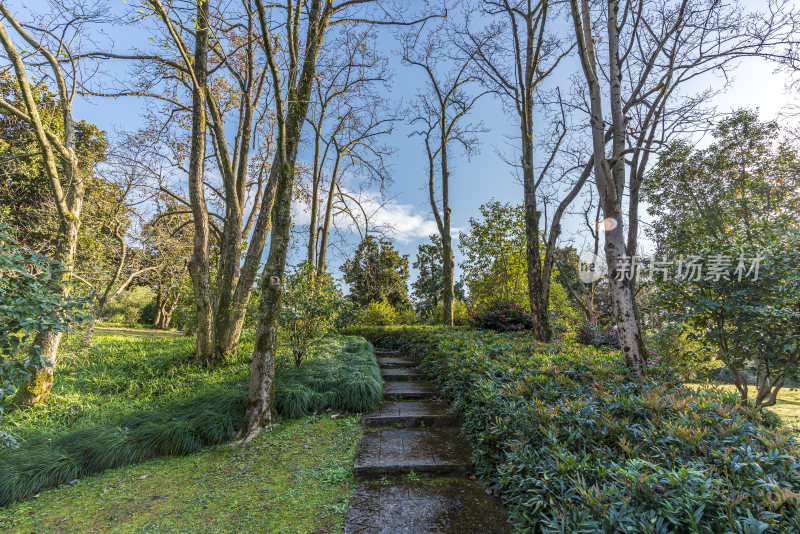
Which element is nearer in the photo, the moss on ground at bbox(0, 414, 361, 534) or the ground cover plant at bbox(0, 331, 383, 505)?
the moss on ground at bbox(0, 414, 361, 534)

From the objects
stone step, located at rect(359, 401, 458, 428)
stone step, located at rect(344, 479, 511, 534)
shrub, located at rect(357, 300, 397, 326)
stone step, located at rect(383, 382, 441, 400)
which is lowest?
stone step, located at rect(344, 479, 511, 534)

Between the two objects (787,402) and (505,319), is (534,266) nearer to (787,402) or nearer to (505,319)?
(505,319)

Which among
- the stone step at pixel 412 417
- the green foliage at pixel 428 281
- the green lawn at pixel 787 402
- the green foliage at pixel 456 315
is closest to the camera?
the stone step at pixel 412 417

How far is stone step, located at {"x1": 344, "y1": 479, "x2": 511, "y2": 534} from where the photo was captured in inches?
91.7

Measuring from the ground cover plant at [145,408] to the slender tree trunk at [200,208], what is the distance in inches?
24.4

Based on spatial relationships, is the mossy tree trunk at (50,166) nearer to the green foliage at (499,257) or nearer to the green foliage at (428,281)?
the green foliage at (499,257)

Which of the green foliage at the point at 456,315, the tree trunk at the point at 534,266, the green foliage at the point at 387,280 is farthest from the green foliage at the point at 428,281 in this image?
the tree trunk at the point at 534,266

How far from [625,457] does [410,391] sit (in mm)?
3548

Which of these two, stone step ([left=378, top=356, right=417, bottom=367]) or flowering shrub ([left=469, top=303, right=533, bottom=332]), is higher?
flowering shrub ([left=469, top=303, right=533, bottom=332])

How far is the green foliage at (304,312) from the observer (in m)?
5.69

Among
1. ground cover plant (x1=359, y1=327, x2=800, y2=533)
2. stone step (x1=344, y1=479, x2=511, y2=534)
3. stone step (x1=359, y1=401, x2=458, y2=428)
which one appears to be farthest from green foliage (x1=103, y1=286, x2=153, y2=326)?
ground cover plant (x1=359, y1=327, x2=800, y2=533)

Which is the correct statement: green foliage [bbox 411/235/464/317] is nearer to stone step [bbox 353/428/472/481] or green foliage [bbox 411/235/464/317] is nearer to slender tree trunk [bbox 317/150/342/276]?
slender tree trunk [bbox 317/150/342/276]

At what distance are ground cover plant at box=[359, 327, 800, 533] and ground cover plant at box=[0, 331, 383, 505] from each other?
2.33m

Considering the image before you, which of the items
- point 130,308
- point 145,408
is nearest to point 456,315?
point 145,408
